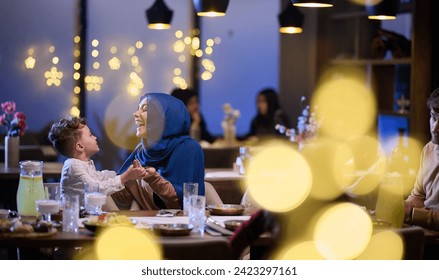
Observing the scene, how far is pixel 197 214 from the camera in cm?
352

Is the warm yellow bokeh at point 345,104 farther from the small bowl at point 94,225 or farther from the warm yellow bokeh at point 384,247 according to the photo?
Result: the small bowl at point 94,225

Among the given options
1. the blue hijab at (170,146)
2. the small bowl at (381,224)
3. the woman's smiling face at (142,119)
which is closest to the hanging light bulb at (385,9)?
the blue hijab at (170,146)

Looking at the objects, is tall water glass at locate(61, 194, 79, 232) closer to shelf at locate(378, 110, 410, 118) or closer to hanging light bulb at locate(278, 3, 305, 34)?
hanging light bulb at locate(278, 3, 305, 34)

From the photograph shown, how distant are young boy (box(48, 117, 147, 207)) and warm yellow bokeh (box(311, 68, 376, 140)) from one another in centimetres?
404

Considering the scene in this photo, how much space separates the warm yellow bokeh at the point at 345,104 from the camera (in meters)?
7.91

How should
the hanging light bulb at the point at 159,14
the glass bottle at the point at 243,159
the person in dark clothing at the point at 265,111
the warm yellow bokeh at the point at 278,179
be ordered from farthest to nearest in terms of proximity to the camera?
the person in dark clothing at the point at 265,111 → the hanging light bulb at the point at 159,14 → the glass bottle at the point at 243,159 → the warm yellow bokeh at the point at 278,179

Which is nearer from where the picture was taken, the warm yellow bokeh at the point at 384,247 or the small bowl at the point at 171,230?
the warm yellow bokeh at the point at 384,247

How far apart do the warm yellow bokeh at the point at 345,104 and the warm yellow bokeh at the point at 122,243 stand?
15.0 feet

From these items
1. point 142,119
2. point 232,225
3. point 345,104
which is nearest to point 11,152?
point 142,119

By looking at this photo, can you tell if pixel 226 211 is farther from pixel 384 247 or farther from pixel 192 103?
pixel 192 103

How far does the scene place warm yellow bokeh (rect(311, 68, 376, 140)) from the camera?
7910mm

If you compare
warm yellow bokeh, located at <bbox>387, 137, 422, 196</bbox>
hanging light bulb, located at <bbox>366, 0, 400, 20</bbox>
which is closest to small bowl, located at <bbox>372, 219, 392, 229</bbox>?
hanging light bulb, located at <bbox>366, 0, 400, 20</bbox>

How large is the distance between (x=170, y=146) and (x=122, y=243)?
0.98 meters

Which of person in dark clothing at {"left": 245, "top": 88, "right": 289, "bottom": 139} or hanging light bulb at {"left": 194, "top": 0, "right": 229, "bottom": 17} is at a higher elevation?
hanging light bulb at {"left": 194, "top": 0, "right": 229, "bottom": 17}
